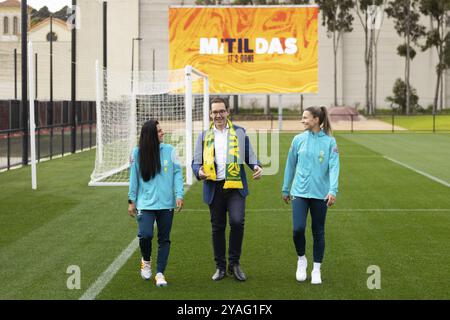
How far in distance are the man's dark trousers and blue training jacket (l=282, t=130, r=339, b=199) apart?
53cm

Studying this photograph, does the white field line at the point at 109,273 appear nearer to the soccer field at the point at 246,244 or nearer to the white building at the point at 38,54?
the soccer field at the point at 246,244

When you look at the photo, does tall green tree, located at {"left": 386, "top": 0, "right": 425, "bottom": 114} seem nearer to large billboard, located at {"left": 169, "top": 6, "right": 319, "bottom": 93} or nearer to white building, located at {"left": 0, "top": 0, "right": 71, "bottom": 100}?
white building, located at {"left": 0, "top": 0, "right": 71, "bottom": 100}

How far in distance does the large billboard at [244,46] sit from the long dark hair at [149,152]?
37.4 m

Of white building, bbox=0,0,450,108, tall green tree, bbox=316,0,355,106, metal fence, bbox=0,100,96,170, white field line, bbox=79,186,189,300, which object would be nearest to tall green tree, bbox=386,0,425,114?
tall green tree, bbox=316,0,355,106

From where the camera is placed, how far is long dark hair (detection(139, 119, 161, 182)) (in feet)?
28.3

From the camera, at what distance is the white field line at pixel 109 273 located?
27.3 feet

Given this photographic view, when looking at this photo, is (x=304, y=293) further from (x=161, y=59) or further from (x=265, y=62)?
(x=161, y=59)

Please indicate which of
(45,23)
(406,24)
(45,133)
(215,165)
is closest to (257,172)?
(215,165)

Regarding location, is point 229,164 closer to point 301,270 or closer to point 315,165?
point 315,165

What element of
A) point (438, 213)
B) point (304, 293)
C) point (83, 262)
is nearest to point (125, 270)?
point (83, 262)

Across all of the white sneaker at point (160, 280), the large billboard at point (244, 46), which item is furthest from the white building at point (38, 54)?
the white sneaker at point (160, 280)

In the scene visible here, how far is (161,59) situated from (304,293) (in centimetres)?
7957

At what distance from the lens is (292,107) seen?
293 ft
